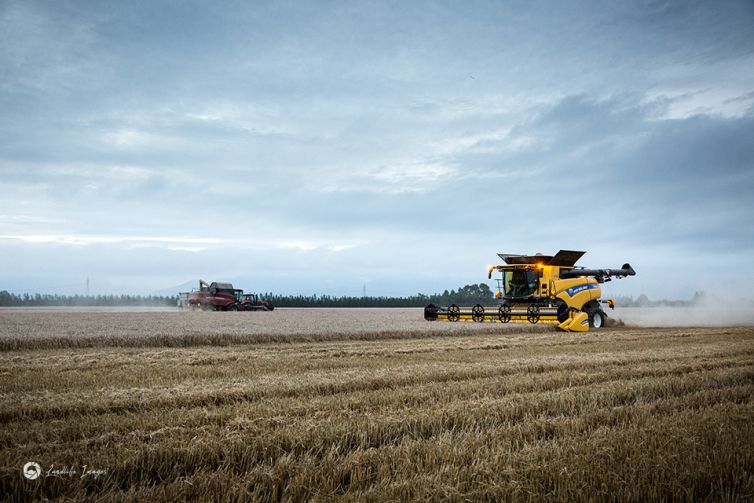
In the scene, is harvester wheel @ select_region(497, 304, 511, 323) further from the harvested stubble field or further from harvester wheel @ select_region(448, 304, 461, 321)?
the harvested stubble field

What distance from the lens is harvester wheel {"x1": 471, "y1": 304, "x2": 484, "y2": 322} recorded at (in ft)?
91.0

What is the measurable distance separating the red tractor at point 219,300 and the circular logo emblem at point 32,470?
1626 inches

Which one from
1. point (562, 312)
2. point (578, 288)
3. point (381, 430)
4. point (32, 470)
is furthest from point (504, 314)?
point (32, 470)

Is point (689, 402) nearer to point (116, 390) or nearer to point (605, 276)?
point (116, 390)

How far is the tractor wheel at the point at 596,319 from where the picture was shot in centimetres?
2737

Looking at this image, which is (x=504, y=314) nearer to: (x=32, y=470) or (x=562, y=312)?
(x=562, y=312)

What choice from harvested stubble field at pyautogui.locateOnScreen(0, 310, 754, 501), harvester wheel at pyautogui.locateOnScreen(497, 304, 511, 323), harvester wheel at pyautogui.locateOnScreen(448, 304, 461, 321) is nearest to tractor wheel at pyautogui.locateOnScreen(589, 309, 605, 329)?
harvester wheel at pyautogui.locateOnScreen(497, 304, 511, 323)

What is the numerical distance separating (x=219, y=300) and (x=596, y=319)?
30602mm

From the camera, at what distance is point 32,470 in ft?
13.4

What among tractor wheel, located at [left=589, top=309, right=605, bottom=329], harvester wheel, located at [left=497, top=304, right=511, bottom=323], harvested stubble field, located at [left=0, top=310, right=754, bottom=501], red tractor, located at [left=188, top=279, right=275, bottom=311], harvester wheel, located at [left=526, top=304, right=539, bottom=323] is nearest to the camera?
harvested stubble field, located at [left=0, top=310, right=754, bottom=501]

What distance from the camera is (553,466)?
426cm

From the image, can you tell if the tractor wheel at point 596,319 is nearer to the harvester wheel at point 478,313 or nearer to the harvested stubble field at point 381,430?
the harvester wheel at point 478,313

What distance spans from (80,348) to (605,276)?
25841 mm

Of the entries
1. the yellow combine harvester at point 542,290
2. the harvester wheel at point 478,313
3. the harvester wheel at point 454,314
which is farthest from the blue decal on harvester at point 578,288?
the harvester wheel at point 454,314
